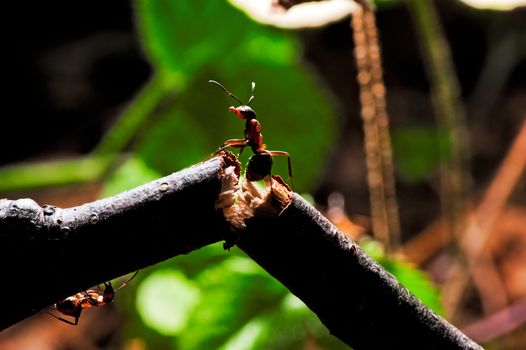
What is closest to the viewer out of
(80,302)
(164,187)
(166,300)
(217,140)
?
(164,187)

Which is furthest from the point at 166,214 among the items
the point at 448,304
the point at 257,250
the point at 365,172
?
the point at 365,172

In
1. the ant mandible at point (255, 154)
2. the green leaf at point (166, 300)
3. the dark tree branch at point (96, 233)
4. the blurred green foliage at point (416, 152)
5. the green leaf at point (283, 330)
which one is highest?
the dark tree branch at point (96, 233)

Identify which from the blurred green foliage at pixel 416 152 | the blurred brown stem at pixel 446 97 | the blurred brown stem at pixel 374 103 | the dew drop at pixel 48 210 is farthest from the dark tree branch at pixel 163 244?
the blurred green foliage at pixel 416 152

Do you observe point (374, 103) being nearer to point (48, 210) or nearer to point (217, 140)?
point (217, 140)

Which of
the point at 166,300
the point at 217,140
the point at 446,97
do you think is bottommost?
the point at 166,300

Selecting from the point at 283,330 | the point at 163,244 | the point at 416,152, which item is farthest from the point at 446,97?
the point at 163,244

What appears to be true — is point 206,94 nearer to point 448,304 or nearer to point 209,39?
point 209,39

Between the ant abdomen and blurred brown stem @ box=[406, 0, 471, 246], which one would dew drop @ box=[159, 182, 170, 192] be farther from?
blurred brown stem @ box=[406, 0, 471, 246]

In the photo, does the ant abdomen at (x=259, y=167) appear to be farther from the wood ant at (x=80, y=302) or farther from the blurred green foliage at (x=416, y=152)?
the blurred green foliage at (x=416, y=152)
